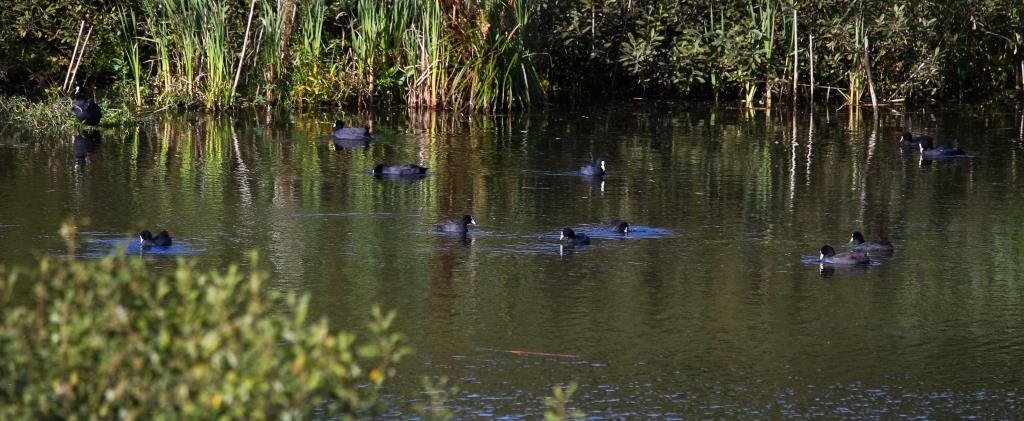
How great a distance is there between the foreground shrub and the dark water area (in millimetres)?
2940

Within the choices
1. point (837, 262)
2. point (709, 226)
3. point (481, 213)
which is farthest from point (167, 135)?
point (837, 262)

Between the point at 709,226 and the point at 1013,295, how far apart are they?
10.8ft

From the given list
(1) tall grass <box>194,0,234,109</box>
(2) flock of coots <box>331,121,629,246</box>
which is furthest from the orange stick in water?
(1) tall grass <box>194,0,234,109</box>

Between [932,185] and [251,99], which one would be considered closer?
[932,185]

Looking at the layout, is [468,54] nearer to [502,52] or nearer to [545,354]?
[502,52]

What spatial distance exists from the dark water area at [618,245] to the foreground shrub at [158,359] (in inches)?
116

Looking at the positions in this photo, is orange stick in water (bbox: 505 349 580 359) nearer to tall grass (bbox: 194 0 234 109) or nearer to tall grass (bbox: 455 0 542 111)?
tall grass (bbox: 455 0 542 111)

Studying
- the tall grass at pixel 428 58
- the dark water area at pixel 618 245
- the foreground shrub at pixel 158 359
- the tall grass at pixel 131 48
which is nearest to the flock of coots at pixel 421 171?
the dark water area at pixel 618 245

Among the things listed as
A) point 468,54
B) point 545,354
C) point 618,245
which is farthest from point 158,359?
point 468,54

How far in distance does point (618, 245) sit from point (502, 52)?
1098 centimetres

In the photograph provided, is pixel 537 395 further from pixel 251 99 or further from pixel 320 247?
pixel 251 99

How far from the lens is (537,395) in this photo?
890 centimetres

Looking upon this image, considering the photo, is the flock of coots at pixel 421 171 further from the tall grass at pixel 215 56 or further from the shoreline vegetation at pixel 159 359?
the shoreline vegetation at pixel 159 359

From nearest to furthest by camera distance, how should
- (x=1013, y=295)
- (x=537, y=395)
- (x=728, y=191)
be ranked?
(x=537, y=395), (x=1013, y=295), (x=728, y=191)
